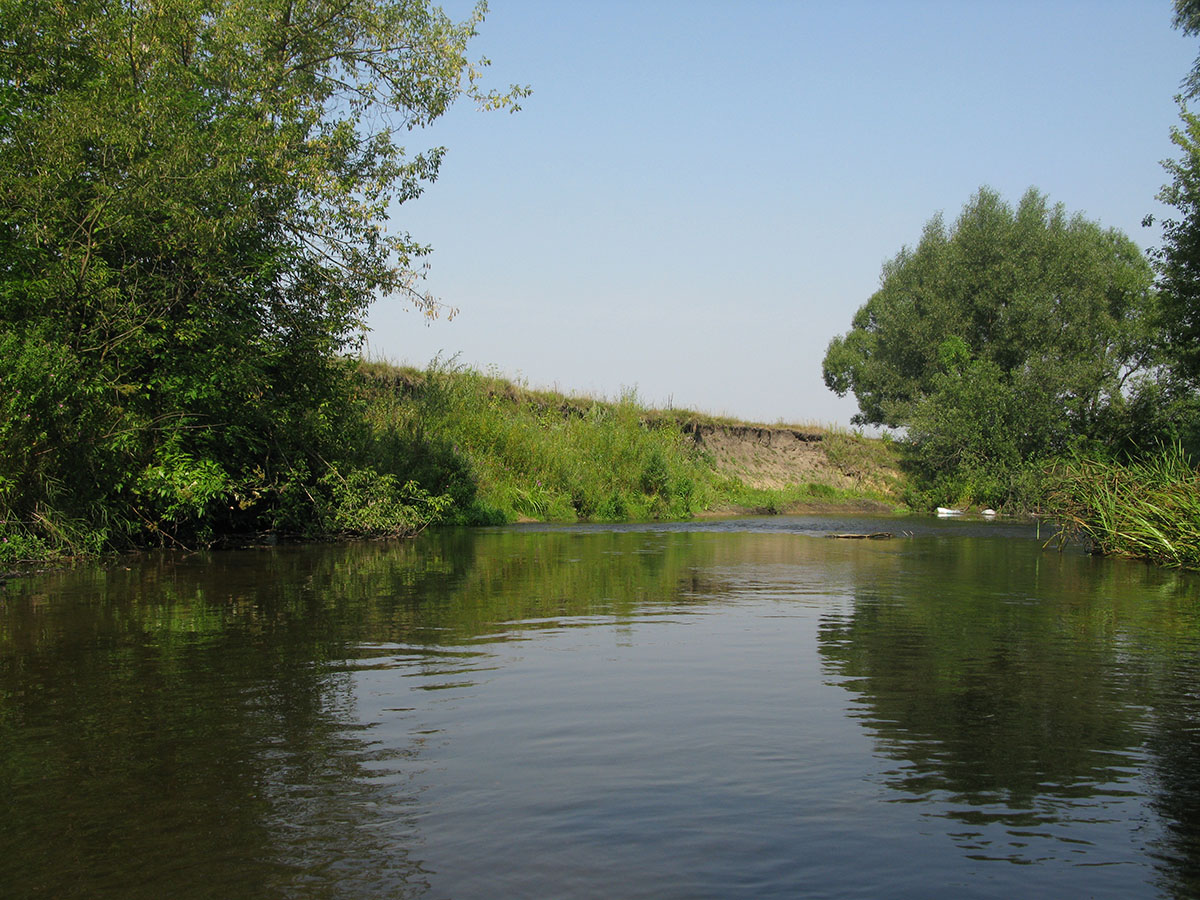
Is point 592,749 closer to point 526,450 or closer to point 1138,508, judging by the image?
point 1138,508

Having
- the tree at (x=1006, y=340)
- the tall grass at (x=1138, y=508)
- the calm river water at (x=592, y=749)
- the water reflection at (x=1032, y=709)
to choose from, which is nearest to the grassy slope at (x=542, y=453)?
the tree at (x=1006, y=340)

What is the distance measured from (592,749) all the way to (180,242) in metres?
12.1

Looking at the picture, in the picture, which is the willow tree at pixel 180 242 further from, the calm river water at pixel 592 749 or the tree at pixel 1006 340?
the tree at pixel 1006 340

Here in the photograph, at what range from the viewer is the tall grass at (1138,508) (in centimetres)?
1446

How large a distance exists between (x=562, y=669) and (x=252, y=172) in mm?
12614

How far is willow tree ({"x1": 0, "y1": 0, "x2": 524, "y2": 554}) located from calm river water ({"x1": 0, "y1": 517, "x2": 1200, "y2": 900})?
14.7 ft

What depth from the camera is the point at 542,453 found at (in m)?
28.2

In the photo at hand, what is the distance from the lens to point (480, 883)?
292cm

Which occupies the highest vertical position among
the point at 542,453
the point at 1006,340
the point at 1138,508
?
the point at 1006,340

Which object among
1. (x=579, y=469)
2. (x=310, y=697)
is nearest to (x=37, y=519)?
(x=310, y=697)

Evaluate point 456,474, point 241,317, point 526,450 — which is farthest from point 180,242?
point 526,450

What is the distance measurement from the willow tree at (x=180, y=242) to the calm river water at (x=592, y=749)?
4.49 meters

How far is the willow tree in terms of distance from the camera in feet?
40.7

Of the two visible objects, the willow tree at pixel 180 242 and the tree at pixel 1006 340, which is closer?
the willow tree at pixel 180 242
